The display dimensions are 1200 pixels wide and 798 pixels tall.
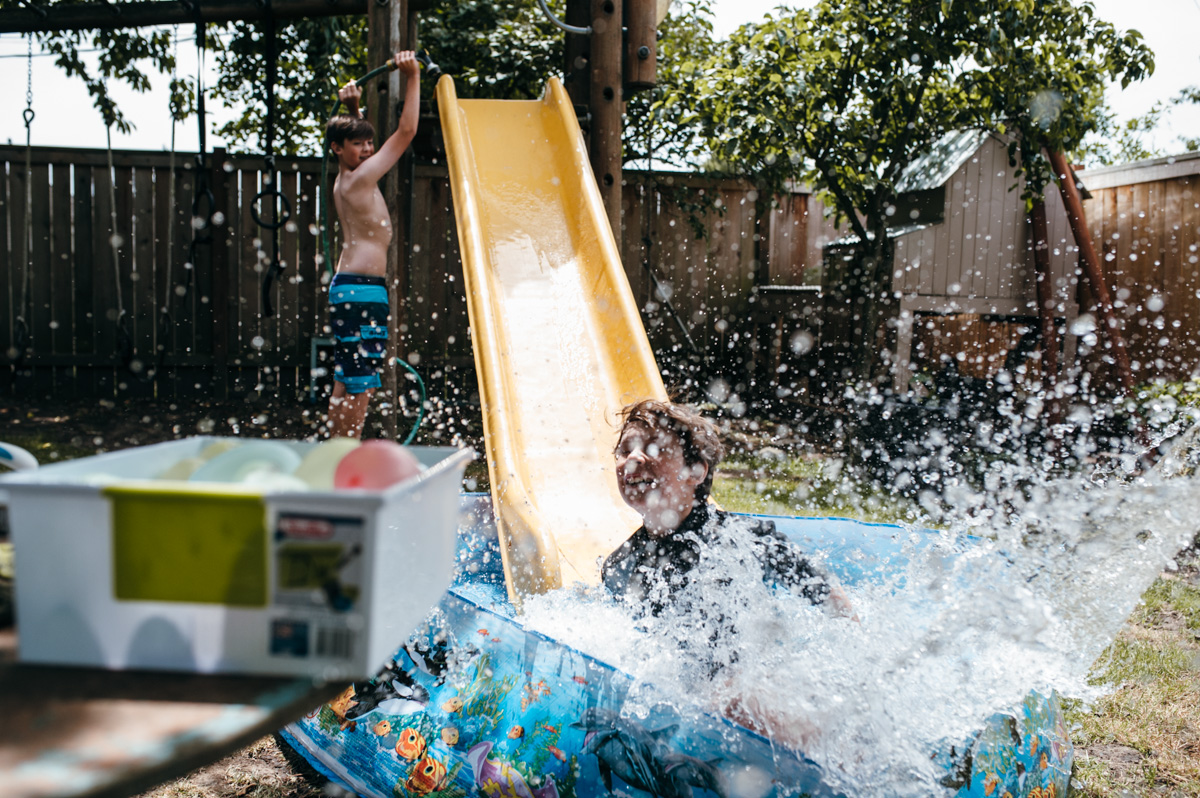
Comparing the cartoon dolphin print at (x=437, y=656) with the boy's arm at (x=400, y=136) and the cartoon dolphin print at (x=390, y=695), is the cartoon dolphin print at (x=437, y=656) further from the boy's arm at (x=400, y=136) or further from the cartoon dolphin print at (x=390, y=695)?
the boy's arm at (x=400, y=136)

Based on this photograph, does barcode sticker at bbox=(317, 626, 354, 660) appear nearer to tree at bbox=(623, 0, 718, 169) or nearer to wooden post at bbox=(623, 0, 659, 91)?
wooden post at bbox=(623, 0, 659, 91)

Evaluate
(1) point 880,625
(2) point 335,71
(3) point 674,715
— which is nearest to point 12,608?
(3) point 674,715

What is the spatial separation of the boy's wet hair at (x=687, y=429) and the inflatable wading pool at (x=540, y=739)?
71 cm

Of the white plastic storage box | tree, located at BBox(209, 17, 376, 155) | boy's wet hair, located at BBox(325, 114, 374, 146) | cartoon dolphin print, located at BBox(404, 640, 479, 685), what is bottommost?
cartoon dolphin print, located at BBox(404, 640, 479, 685)

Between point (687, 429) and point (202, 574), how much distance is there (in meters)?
1.76

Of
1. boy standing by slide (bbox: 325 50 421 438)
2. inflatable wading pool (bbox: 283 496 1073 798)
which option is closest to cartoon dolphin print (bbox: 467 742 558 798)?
inflatable wading pool (bbox: 283 496 1073 798)

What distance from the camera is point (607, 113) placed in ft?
13.5

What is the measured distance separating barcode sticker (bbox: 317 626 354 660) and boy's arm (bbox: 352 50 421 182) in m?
3.15

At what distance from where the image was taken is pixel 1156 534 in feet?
7.17

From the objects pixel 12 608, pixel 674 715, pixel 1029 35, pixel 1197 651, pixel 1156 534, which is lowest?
pixel 1197 651

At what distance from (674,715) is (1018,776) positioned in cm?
65

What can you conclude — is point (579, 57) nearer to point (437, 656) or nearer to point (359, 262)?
point (359, 262)

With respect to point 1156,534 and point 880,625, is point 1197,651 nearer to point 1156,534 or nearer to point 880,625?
point 1156,534

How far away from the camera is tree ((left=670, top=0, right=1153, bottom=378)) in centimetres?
519
